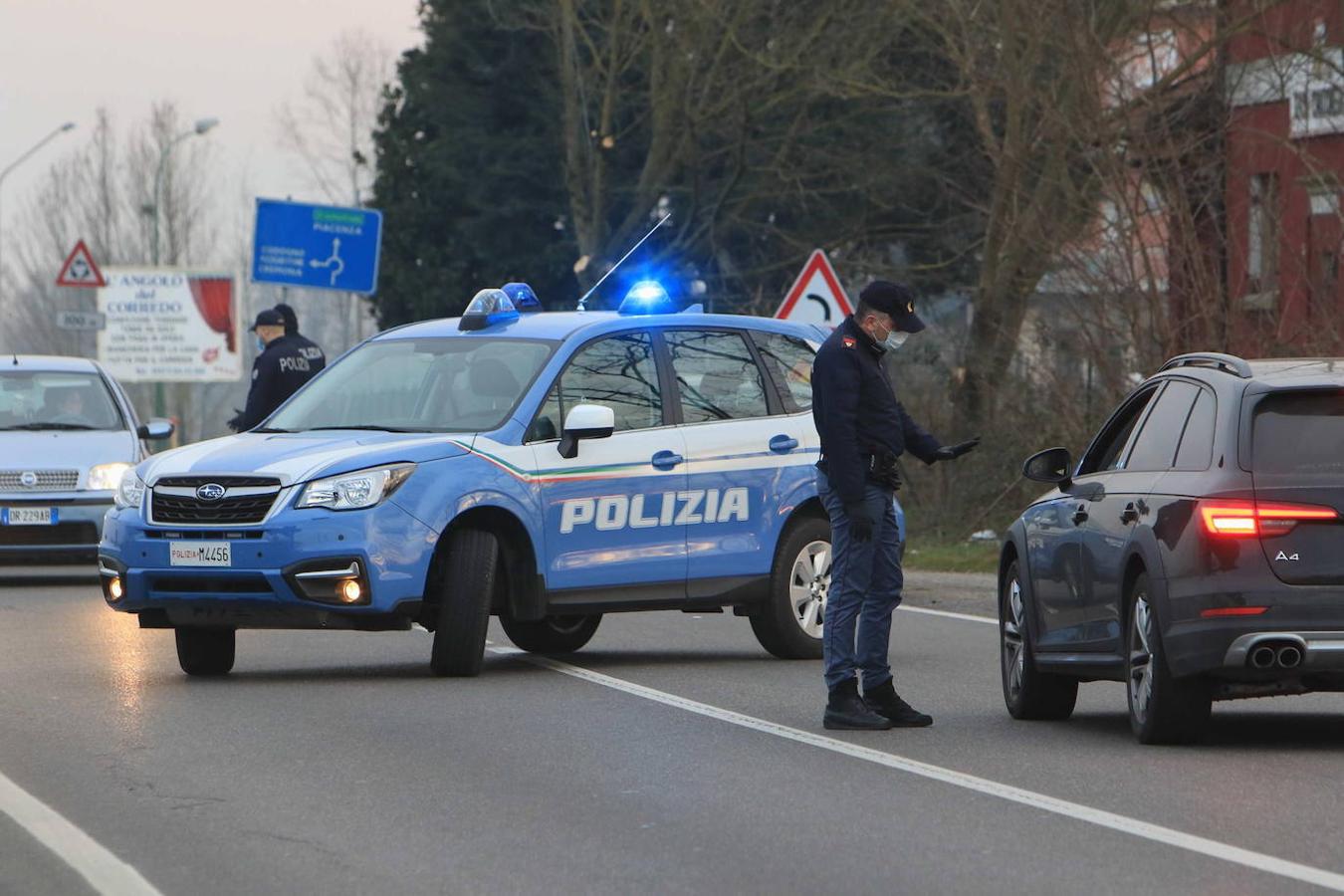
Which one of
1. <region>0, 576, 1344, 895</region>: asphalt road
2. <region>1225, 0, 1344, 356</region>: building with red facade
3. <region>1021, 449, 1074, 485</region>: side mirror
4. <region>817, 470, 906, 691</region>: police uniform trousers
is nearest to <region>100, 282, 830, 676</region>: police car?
<region>0, 576, 1344, 895</region>: asphalt road

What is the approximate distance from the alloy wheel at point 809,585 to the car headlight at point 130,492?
138 inches

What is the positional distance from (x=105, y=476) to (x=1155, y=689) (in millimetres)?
12625

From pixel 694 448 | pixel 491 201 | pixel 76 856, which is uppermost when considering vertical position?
pixel 491 201

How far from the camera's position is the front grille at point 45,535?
20609mm

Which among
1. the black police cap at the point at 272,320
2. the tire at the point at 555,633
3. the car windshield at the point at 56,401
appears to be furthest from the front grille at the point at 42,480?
the tire at the point at 555,633

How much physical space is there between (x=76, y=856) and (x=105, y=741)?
2.80 m

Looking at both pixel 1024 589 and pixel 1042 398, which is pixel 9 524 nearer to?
pixel 1042 398

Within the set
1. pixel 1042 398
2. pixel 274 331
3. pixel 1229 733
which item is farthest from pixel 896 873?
pixel 1042 398

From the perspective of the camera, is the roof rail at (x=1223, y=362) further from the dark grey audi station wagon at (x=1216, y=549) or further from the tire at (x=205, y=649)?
the tire at (x=205, y=649)

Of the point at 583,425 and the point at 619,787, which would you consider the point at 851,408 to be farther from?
the point at 583,425

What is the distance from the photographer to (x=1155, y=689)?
1003 cm

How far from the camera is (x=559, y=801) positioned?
8789 mm

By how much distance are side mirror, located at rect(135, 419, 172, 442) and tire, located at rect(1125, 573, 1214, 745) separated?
1207cm

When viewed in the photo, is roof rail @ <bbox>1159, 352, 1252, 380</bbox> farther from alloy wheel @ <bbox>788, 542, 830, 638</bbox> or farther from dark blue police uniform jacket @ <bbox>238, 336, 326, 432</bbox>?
dark blue police uniform jacket @ <bbox>238, 336, 326, 432</bbox>
